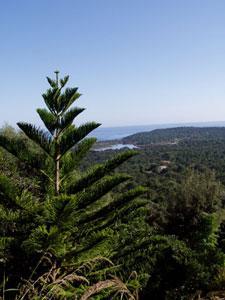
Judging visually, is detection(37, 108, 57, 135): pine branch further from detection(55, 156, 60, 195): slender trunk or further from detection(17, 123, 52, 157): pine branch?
detection(55, 156, 60, 195): slender trunk

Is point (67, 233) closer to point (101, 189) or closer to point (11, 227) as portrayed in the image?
point (101, 189)

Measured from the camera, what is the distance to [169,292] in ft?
26.3

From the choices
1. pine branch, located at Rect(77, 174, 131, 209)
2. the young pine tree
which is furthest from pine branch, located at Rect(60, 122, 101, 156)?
pine branch, located at Rect(77, 174, 131, 209)

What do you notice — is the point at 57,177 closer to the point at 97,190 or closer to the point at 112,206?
the point at 97,190

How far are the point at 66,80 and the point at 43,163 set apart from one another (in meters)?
1.09

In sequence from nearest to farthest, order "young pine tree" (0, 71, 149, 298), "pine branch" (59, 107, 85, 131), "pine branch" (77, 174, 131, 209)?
1. "young pine tree" (0, 71, 149, 298)
2. "pine branch" (77, 174, 131, 209)
3. "pine branch" (59, 107, 85, 131)

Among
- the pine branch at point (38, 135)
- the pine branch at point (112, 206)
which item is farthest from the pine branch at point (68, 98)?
the pine branch at point (112, 206)

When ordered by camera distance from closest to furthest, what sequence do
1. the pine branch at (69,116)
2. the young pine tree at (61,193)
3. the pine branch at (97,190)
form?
1. the young pine tree at (61,193)
2. the pine branch at (97,190)
3. the pine branch at (69,116)

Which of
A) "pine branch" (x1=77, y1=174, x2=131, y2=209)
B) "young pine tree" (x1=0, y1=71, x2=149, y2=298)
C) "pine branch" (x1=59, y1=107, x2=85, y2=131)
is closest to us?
"young pine tree" (x1=0, y1=71, x2=149, y2=298)

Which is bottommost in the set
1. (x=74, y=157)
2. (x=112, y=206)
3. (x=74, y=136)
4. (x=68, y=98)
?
(x=112, y=206)

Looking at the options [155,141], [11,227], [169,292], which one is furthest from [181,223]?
[155,141]

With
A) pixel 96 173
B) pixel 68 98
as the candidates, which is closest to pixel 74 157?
pixel 96 173

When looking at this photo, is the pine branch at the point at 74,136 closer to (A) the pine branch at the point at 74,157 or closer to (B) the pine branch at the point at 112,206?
(A) the pine branch at the point at 74,157

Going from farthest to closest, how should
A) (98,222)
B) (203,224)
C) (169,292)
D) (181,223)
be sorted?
1. (181,223)
2. (203,224)
3. (169,292)
4. (98,222)
